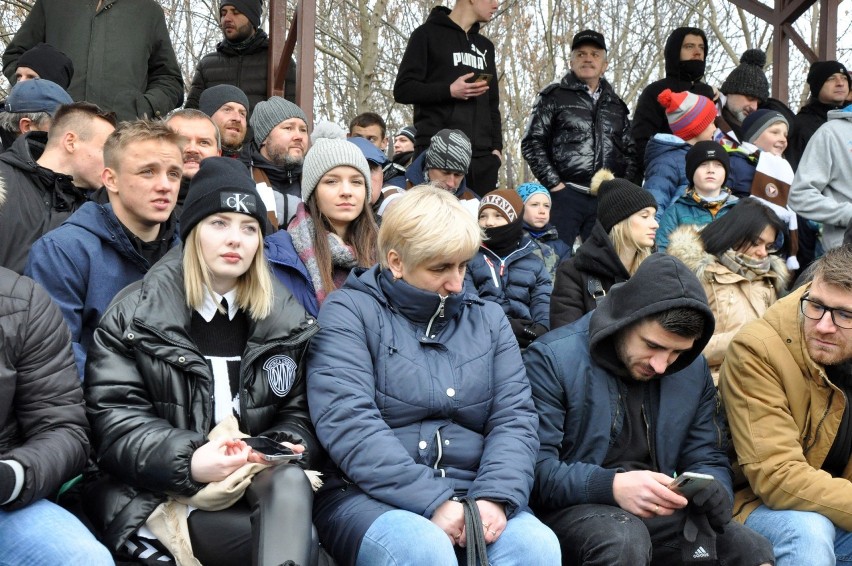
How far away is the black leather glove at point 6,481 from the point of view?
293 centimetres

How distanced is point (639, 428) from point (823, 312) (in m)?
0.84

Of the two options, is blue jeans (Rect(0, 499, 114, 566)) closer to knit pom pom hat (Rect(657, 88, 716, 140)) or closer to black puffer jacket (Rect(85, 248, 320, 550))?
black puffer jacket (Rect(85, 248, 320, 550))

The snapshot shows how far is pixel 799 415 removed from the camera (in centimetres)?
400

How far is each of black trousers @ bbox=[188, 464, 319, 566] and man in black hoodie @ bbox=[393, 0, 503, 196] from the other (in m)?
4.84

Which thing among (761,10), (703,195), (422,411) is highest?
(761,10)

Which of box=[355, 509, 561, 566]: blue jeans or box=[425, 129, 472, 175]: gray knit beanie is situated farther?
box=[425, 129, 472, 175]: gray knit beanie

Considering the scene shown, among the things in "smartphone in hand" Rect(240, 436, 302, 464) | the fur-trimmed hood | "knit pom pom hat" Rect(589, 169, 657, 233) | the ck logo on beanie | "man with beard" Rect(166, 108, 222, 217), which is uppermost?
"man with beard" Rect(166, 108, 222, 217)

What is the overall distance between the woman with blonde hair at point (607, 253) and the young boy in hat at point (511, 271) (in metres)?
0.39

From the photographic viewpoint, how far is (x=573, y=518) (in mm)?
3682

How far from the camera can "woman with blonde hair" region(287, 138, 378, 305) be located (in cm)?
457

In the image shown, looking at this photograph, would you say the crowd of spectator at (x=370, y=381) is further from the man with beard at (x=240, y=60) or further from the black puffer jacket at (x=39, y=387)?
the man with beard at (x=240, y=60)

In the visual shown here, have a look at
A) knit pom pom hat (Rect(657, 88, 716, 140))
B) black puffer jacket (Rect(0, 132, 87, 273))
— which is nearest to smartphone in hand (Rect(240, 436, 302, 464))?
black puffer jacket (Rect(0, 132, 87, 273))

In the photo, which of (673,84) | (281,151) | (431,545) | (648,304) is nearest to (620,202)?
(648,304)

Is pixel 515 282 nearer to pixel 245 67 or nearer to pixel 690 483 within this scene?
pixel 690 483
